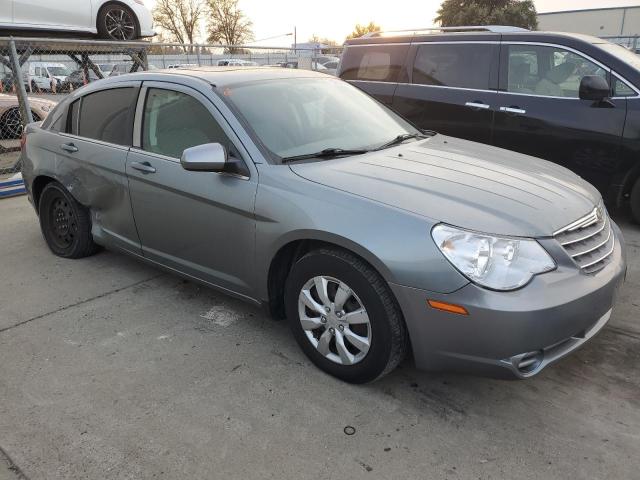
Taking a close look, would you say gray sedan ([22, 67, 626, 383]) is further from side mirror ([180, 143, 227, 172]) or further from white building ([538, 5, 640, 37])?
white building ([538, 5, 640, 37])

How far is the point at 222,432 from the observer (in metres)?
2.51

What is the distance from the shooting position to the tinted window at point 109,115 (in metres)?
3.83

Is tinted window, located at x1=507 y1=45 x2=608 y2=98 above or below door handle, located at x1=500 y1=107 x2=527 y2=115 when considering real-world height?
above

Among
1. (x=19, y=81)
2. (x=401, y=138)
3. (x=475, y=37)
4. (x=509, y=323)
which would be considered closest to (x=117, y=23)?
(x=19, y=81)

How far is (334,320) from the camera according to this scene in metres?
2.74

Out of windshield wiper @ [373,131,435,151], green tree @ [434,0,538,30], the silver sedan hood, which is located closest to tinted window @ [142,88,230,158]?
the silver sedan hood

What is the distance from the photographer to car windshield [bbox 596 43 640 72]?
16.4ft

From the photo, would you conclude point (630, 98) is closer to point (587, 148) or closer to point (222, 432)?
point (587, 148)

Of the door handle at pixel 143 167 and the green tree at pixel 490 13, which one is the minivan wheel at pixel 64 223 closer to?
the door handle at pixel 143 167

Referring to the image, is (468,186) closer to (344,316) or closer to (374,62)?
(344,316)

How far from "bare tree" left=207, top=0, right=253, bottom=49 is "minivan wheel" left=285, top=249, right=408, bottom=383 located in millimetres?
51111

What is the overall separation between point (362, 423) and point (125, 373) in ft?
4.50

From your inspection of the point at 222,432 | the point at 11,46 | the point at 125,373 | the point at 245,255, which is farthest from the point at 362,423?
the point at 11,46

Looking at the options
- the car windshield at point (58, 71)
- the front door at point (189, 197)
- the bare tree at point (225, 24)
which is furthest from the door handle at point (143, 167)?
the bare tree at point (225, 24)
